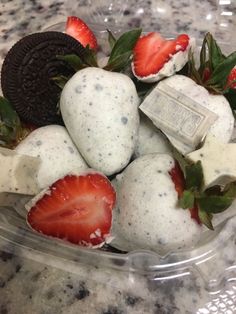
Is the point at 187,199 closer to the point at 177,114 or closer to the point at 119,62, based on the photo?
the point at 177,114

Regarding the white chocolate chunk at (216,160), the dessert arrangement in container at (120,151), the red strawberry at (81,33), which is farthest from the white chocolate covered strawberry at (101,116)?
the red strawberry at (81,33)

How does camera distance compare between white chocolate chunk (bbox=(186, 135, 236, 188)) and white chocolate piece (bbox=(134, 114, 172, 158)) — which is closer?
white chocolate chunk (bbox=(186, 135, 236, 188))

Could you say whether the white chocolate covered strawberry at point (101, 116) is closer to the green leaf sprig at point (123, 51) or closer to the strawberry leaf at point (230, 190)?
the green leaf sprig at point (123, 51)

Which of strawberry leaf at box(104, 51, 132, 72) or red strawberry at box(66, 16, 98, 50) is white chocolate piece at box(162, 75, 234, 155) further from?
red strawberry at box(66, 16, 98, 50)

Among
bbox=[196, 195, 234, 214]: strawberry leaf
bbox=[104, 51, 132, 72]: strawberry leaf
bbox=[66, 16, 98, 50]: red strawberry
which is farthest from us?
bbox=[66, 16, 98, 50]: red strawberry

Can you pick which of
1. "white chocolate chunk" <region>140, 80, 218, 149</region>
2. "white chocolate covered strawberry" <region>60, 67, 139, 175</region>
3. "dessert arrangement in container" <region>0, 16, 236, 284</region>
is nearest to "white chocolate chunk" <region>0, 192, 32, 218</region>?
"dessert arrangement in container" <region>0, 16, 236, 284</region>

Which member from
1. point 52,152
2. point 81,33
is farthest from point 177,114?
point 81,33
